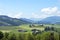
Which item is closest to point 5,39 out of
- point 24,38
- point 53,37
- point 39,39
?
point 24,38

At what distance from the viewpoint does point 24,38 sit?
60469 mm

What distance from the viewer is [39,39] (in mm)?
58125

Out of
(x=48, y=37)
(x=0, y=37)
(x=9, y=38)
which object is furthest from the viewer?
(x=0, y=37)

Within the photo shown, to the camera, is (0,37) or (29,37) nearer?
(29,37)

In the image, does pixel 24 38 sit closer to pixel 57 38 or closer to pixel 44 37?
pixel 44 37

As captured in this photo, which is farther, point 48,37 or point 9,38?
point 9,38

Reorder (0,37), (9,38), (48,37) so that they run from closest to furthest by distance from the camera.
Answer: (48,37) → (9,38) → (0,37)

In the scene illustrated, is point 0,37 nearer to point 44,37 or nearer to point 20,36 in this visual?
point 20,36

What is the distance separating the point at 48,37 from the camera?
56156 mm

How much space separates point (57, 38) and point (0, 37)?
22.2m

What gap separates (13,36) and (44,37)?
37.7 ft

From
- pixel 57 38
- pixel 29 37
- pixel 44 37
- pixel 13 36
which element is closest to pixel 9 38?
pixel 13 36

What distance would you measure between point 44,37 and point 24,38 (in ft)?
25.5

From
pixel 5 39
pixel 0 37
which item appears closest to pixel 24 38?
pixel 5 39
